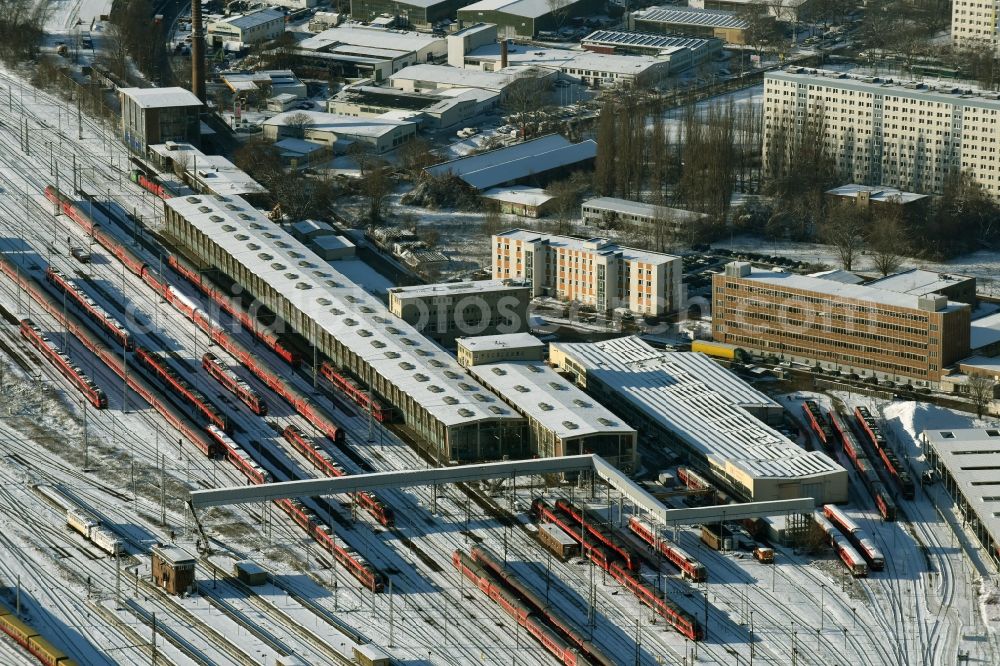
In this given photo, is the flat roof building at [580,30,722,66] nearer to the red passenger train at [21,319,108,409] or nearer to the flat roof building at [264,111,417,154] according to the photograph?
the flat roof building at [264,111,417,154]

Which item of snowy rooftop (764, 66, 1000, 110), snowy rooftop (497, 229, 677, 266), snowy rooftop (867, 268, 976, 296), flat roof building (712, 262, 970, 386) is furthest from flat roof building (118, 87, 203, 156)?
snowy rooftop (867, 268, 976, 296)

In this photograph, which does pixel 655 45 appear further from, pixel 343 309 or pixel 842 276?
pixel 343 309

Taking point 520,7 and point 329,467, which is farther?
point 520,7

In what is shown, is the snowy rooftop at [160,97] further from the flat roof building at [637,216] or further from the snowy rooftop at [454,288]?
the snowy rooftop at [454,288]

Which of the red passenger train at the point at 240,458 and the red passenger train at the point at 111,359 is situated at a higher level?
the red passenger train at the point at 111,359

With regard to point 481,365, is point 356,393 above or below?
below

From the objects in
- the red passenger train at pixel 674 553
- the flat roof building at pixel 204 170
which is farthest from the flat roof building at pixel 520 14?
the red passenger train at pixel 674 553

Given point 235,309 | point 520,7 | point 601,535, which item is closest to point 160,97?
point 235,309
